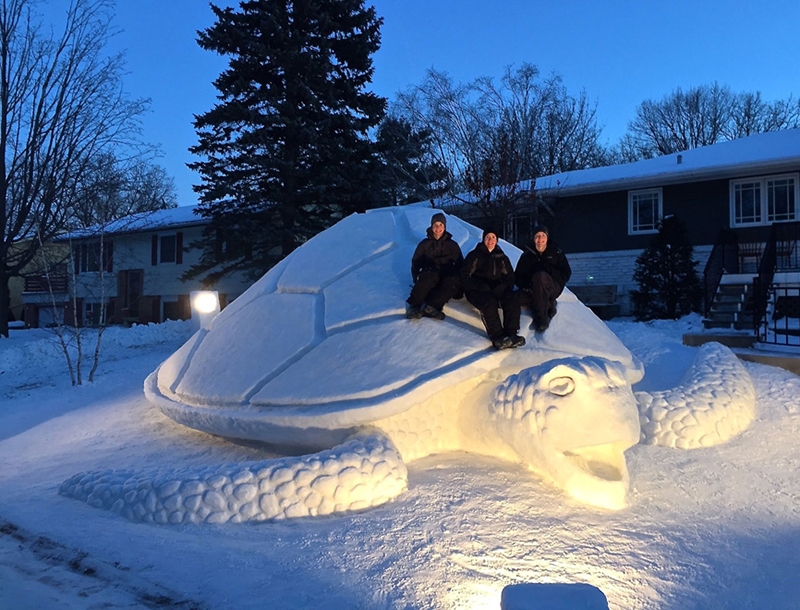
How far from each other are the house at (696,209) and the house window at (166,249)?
566 inches

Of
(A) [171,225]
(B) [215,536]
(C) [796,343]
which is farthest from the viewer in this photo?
(A) [171,225]

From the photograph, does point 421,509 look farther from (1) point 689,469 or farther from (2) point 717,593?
(1) point 689,469

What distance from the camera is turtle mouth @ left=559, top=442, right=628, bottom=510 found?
3.46m

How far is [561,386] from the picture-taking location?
3.54 metres

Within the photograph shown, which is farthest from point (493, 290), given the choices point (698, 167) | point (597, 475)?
point (698, 167)

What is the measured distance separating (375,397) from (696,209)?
14803mm

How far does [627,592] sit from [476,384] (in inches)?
68.7

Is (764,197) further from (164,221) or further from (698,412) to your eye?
(164,221)

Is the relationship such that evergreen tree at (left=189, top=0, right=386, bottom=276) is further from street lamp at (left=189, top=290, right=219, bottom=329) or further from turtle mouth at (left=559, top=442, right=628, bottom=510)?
turtle mouth at (left=559, top=442, right=628, bottom=510)

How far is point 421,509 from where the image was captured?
132 inches

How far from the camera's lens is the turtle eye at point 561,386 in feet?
11.5

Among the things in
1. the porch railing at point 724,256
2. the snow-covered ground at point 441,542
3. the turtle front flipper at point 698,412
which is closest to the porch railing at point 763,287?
the porch railing at point 724,256

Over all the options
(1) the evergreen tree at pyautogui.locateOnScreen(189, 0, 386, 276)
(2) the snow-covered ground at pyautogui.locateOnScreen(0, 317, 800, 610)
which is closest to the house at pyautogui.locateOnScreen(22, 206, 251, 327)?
(1) the evergreen tree at pyautogui.locateOnScreen(189, 0, 386, 276)

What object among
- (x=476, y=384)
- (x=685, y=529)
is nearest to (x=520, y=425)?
(x=476, y=384)
